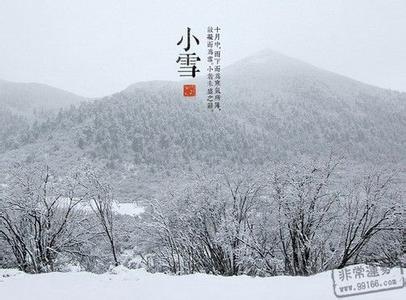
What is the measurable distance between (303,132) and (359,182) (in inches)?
2727

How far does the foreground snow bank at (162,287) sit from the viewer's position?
312 inches

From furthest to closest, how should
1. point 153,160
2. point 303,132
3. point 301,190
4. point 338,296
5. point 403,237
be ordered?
point 303,132
point 153,160
point 403,237
point 301,190
point 338,296

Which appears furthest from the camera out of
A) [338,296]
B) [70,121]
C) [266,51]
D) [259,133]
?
[266,51]

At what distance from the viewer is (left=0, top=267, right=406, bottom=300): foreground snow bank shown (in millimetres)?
7922

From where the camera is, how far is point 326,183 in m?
15.3

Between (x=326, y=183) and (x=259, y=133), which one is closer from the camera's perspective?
(x=326, y=183)

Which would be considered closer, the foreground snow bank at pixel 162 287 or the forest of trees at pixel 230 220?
the foreground snow bank at pixel 162 287

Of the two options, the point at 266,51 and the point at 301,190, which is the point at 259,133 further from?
the point at 266,51

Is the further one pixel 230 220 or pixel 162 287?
pixel 230 220

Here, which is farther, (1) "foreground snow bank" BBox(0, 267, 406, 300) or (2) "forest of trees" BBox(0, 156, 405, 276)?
(2) "forest of trees" BBox(0, 156, 405, 276)

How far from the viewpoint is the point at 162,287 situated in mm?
8641

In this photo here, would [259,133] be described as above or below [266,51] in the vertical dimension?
below

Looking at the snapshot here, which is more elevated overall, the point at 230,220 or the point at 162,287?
the point at 230,220

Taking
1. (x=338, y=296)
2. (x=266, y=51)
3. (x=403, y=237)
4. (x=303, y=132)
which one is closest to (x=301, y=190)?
(x=403, y=237)
